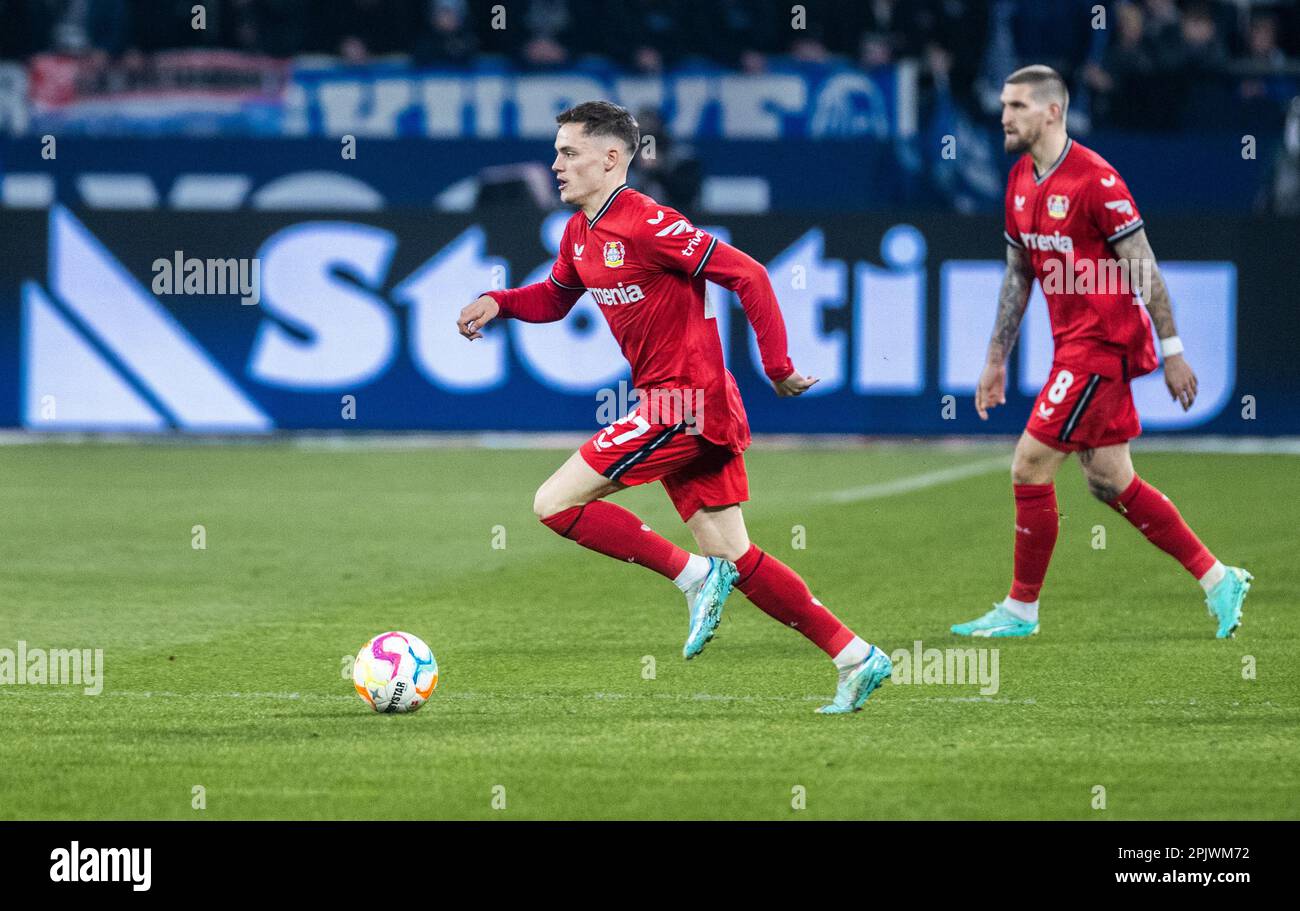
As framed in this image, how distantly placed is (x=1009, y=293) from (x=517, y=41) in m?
11.2

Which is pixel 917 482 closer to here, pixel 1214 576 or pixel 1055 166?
pixel 1214 576

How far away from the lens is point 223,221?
14867 millimetres

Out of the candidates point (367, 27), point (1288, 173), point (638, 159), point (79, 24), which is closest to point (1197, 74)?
point (1288, 173)

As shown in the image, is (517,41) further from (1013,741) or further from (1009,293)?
(1013,741)

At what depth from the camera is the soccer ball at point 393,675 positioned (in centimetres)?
632

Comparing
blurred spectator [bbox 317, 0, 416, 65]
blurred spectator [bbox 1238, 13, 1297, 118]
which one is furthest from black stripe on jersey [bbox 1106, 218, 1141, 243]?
blurred spectator [bbox 317, 0, 416, 65]

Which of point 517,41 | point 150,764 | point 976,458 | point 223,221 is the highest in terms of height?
point 517,41

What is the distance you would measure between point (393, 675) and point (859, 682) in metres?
1.46

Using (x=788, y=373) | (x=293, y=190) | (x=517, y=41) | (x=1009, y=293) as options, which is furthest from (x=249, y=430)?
(x=788, y=373)

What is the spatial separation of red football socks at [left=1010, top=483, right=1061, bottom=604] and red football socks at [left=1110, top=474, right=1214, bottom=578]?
0.27 meters

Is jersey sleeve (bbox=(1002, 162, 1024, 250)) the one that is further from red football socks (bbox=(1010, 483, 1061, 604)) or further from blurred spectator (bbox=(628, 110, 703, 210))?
blurred spectator (bbox=(628, 110, 703, 210))

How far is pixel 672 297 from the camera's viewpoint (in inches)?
254

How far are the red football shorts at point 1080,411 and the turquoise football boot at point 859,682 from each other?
70.1 inches

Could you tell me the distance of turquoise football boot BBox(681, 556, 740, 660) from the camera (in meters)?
6.37
